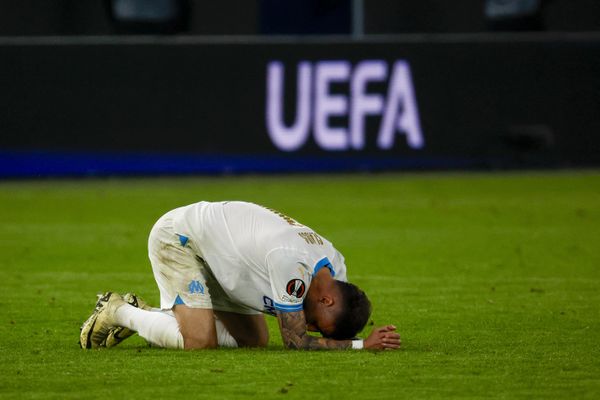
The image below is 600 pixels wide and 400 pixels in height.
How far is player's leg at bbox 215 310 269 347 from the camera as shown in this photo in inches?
324

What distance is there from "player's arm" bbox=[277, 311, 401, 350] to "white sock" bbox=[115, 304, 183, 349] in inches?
29.3

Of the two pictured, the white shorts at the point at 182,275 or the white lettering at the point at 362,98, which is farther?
the white lettering at the point at 362,98

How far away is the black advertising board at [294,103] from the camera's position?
19094mm

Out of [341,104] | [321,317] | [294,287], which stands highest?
[294,287]

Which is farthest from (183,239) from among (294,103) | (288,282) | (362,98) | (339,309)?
(362,98)

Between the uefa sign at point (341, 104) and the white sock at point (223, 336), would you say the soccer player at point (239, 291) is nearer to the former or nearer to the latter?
the white sock at point (223, 336)

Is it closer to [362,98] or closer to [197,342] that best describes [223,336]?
[197,342]

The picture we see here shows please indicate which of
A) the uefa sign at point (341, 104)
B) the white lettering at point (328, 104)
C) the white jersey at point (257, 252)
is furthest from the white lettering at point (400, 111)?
the white jersey at point (257, 252)

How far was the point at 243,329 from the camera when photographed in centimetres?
826

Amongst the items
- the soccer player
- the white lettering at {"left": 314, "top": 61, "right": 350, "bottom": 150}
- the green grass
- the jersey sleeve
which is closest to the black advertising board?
→ the white lettering at {"left": 314, "top": 61, "right": 350, "bottom": 150}

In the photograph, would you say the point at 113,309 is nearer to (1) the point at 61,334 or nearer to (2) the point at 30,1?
(1) the point at 61,334

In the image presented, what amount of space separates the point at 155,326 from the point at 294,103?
11473mm

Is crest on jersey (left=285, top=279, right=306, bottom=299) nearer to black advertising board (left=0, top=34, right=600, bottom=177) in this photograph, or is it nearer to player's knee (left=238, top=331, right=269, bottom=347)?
player's knee (left=238, top=331, right=269, bottom=347)

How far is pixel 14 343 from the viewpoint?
8.34 metres
